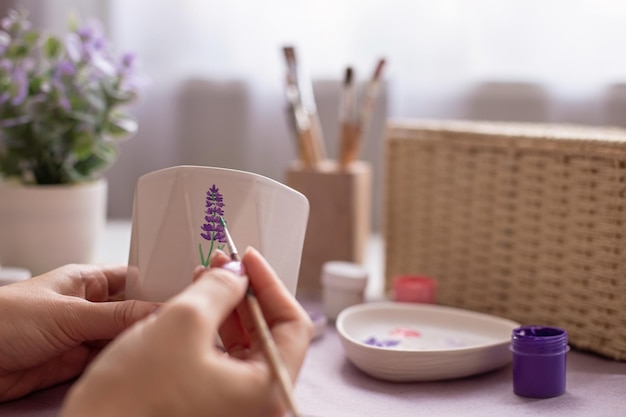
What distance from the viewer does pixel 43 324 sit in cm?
56

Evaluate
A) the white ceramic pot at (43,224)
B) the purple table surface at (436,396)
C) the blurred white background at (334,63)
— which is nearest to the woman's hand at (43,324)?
the purple table surface at (436,396)

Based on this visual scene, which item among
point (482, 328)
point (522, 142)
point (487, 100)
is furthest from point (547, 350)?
point (487, 100)

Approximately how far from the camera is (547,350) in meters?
0.59

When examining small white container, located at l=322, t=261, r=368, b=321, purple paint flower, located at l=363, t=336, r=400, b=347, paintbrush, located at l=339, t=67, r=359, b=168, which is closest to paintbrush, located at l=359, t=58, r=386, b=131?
paintbrush, located at l=339, t=67, r=359, b=168

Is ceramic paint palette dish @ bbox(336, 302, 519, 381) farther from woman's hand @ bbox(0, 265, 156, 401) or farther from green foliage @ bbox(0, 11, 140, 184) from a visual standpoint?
green foliage @ bbox(0, 11, 140, 184)

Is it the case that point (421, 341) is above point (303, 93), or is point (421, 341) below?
below

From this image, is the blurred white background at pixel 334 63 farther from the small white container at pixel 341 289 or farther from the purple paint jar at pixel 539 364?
the purple paint jar at pixel 539 364

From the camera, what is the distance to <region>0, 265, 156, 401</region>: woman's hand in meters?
0.55

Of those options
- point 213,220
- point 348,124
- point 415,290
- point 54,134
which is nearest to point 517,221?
point 415,290

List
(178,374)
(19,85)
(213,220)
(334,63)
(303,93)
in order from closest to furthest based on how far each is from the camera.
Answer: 1. (178,374)
2. (213,220)
3. (19,85)
4. (303,93)
5. (334,63)

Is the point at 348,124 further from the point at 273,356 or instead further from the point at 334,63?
the point at 273,356

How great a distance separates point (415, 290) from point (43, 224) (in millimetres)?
384

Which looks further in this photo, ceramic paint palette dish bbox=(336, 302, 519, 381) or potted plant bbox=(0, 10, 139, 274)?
potted plant bbox=(0, 10, 139, 274)

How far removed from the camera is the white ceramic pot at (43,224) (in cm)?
84
